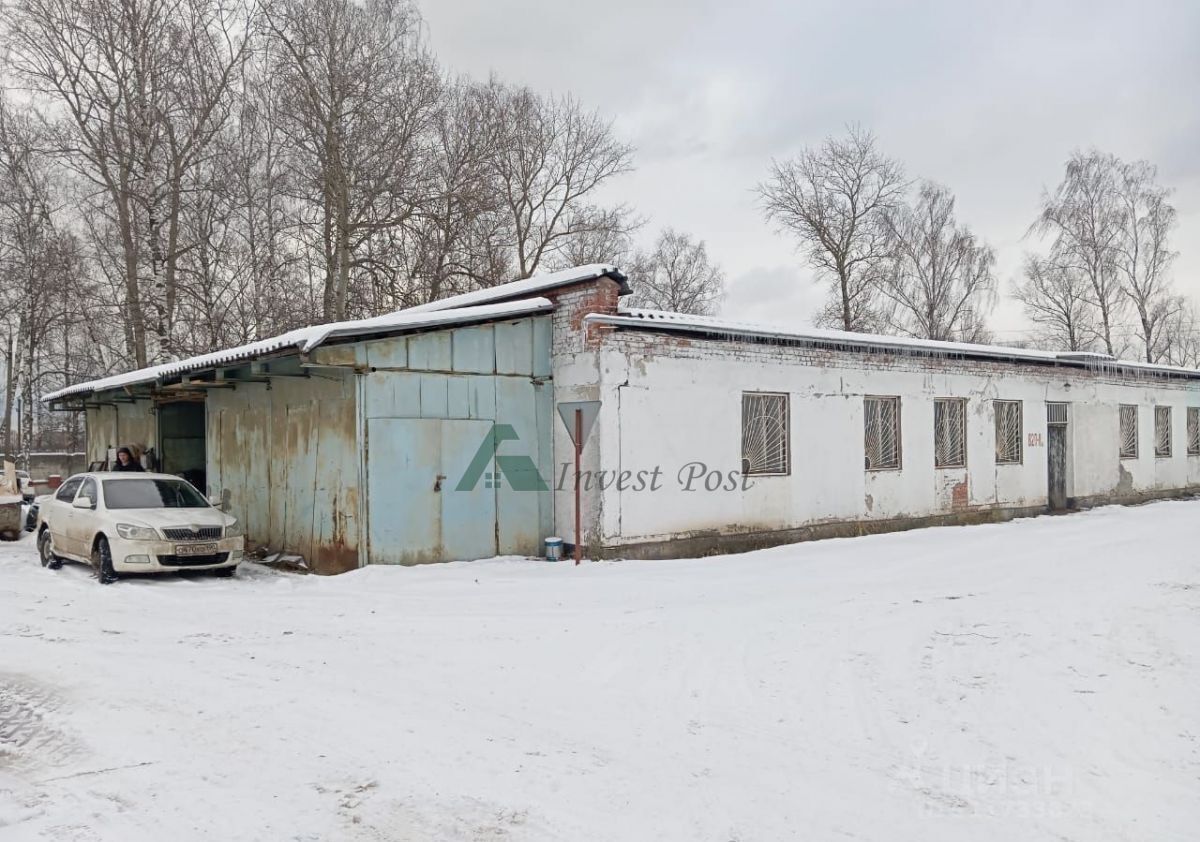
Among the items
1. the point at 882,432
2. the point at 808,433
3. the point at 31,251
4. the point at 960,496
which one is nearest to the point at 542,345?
the point at 808,433

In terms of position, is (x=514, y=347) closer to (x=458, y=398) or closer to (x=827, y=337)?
(x=458, y=398)

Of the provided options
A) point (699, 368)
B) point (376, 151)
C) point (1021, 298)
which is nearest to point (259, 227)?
point (376, 151)

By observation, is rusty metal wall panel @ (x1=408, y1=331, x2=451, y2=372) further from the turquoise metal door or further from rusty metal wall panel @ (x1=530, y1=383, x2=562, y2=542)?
rusty metal wall panel @ (x1=530, y1=383, x2=562, y2=542)

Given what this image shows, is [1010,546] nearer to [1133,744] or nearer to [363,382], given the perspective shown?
[1133,744]

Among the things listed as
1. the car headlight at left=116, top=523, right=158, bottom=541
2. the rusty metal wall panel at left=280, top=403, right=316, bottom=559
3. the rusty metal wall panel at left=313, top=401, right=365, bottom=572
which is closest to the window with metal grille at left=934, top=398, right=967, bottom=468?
the rusty metal wall panel at left=313, top=401, right=365, bottom=572

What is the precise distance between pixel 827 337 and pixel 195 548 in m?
10.2

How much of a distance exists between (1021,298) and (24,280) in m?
38.8

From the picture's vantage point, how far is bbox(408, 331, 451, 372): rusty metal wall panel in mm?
11633

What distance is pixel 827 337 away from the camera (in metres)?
14.6

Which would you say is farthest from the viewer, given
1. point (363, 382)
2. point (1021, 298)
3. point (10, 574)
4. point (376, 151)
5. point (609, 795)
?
point (1021, 298)

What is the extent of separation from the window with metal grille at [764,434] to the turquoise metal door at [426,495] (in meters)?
4.21

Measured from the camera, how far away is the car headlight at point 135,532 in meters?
10.7

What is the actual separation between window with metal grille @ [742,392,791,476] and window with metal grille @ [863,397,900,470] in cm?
208

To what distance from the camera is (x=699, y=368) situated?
13172 mm
